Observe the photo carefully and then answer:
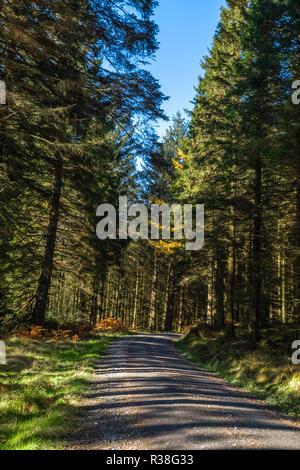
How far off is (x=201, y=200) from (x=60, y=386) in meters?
10.4

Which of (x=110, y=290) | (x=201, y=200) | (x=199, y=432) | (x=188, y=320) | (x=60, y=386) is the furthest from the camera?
(x=188, y=320)

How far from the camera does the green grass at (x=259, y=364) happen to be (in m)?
7.95

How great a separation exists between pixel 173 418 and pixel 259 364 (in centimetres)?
640

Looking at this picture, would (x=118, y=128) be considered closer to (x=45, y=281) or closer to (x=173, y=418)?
(x=45, y=281)

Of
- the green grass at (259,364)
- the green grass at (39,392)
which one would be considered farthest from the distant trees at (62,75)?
the green grass at (259,364)

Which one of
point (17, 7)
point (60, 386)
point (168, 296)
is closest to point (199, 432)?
point (60, 386)

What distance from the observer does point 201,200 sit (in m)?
14.7

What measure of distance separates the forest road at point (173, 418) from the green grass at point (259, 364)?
2.41 ft

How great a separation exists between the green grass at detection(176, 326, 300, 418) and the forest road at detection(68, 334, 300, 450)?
0.74m

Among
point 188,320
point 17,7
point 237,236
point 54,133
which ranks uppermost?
point 17,7

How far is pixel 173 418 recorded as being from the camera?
5.23m

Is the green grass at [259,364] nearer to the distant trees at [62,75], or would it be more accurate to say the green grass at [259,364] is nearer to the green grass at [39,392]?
the green grass at [39,392]
